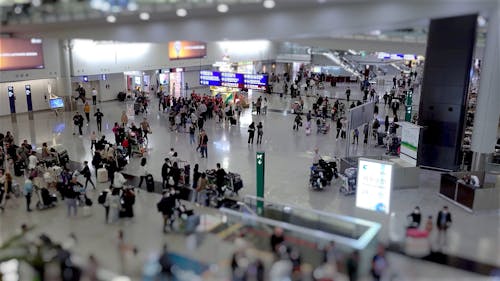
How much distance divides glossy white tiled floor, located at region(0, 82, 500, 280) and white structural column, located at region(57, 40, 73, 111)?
5.03 feet

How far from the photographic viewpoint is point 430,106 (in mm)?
19047

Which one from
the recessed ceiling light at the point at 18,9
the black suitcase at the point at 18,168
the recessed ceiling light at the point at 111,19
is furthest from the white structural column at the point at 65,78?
the recessed ceiling light at the point at 111,19

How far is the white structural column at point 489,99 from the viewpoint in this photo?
15.6 m

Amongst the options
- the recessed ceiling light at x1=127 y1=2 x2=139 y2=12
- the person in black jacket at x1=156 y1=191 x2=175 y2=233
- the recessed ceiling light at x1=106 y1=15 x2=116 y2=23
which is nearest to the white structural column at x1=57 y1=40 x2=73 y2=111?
the recessed ceiling light at x1=106 y1=15 x2=116 y2=23

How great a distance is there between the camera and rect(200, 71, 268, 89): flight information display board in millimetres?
27625

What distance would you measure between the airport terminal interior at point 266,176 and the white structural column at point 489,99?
0.04m

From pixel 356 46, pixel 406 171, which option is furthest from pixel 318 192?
pixel 356 46

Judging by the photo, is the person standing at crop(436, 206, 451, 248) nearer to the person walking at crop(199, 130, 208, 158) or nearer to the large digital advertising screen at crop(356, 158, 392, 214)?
the large digital advertising screen at crop(356, 158, 392, 214)

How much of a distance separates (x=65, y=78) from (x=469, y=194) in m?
24.9

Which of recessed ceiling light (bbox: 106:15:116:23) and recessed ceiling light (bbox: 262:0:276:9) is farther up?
recessed ceiling light (bbox: 262:0:276:9)

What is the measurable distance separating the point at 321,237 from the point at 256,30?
20.5ft

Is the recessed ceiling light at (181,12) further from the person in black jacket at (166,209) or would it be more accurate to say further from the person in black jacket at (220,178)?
the person in black jacket at (166,209)

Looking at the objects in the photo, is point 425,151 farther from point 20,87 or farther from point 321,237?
point 20,87

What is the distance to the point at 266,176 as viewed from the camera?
17.5 metres
